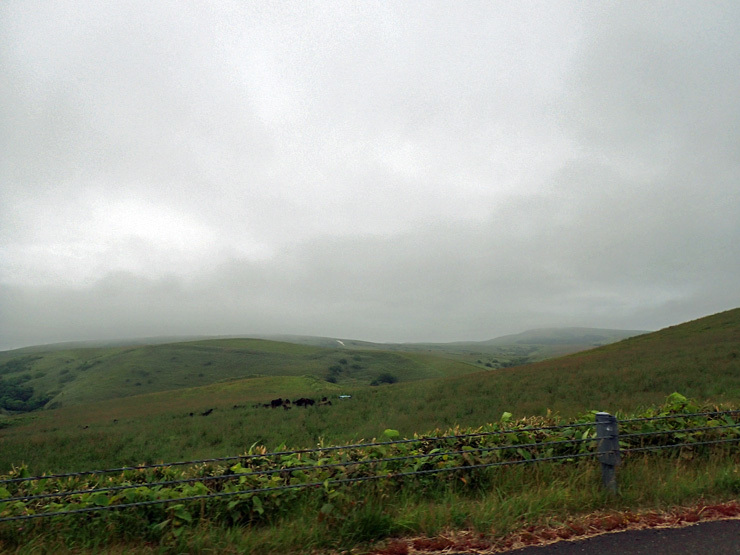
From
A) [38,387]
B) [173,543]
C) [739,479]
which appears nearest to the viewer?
[173,543]

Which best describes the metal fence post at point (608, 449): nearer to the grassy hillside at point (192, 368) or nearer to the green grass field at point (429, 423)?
the green grass field at point (429, 423)

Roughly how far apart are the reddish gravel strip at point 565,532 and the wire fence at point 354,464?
2.13 feet

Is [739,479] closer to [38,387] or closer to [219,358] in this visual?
[219,358]

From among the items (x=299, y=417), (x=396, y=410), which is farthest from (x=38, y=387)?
(x=396, y=410)

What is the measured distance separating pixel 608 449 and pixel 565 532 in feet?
4.59

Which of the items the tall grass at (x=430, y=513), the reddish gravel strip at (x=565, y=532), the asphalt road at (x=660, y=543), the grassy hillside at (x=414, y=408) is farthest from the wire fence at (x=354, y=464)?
the grassy hillside at (x=414, y=408)

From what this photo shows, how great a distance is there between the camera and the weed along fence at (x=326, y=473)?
4.79 meters

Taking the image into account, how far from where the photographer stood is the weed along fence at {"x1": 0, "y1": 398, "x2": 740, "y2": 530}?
15.7 ft

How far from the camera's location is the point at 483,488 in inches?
218

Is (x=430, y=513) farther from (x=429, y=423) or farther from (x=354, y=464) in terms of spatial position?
(x=429, y=423)

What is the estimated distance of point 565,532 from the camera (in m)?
4.24

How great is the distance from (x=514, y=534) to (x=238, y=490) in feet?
10.5

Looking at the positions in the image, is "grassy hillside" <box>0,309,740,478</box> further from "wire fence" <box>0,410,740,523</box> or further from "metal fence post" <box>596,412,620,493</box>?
"metal fence post" <box>596,412,620,493</box>

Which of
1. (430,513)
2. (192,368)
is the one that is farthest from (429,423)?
(192,368)
